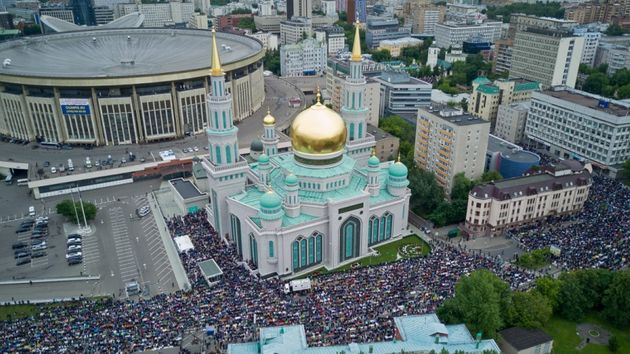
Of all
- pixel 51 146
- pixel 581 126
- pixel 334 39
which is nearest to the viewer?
pixel 581 126

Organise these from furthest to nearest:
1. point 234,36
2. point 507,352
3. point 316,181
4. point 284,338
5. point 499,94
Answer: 1. point 234,36
2. point 499,94
3. point 316,181
4. point 507,352
5. point 284,338

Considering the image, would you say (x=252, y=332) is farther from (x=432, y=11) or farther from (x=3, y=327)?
(x=432, y=11)

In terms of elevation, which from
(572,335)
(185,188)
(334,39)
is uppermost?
(334,39)

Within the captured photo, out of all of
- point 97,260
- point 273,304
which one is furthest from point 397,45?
point 273,304

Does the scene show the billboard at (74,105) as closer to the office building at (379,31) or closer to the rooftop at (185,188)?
the rooftop at (185,188)

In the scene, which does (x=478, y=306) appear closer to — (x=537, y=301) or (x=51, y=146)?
(x=537, y=301)

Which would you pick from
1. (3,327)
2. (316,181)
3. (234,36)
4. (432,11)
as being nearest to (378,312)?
(316,181)
